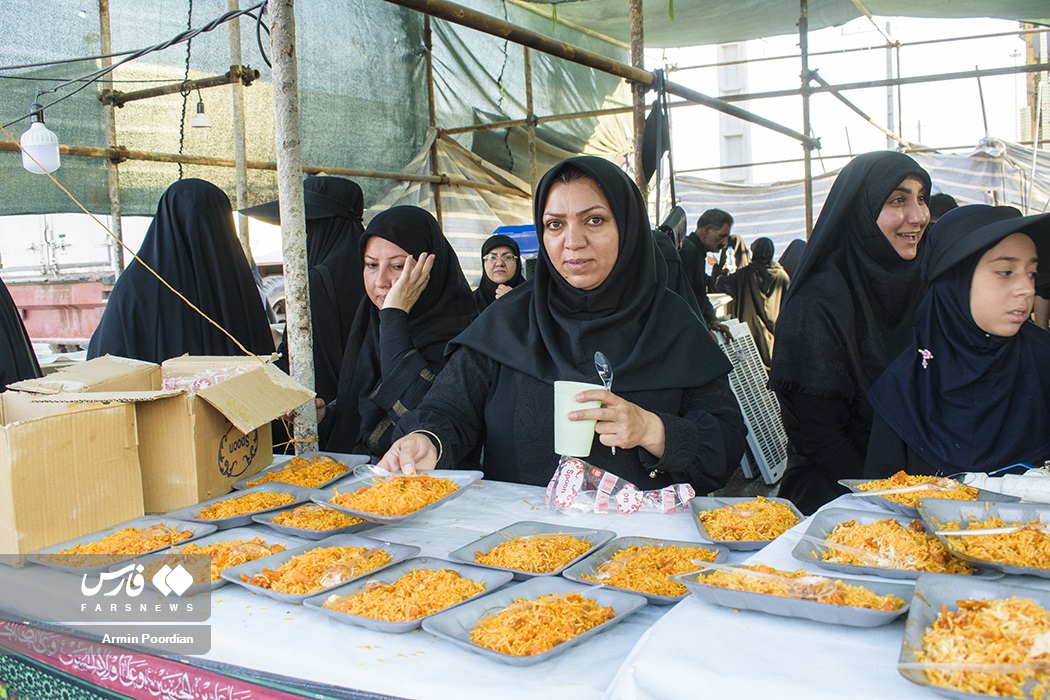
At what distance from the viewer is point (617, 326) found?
217cm

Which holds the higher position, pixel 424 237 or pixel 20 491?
pixel 424 237

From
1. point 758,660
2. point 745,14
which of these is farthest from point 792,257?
point 758,660

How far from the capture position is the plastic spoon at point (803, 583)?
1129 mm

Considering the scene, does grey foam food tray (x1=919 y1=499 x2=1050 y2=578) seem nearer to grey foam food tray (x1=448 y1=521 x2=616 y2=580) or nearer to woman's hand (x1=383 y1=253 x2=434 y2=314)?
grey foam food tray (x1=448 y1=521 x2=616 y2=580)

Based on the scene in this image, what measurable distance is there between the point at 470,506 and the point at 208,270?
2.06 m

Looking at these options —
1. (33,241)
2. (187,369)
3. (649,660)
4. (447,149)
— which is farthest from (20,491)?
(33,241)

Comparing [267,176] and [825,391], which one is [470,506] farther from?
A: [267,176]

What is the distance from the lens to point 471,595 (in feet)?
4.42

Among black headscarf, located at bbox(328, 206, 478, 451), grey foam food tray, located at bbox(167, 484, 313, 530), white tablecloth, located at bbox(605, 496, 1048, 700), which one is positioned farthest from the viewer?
black headscarf, located at bbox(328, 206, 478, 451)

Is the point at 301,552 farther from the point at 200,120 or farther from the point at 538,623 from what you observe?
the point at 200,120

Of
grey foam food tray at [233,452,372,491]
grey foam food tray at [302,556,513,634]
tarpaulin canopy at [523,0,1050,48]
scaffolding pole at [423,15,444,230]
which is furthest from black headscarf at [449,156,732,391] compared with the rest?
scaffolding pole at [423,15,444,230]

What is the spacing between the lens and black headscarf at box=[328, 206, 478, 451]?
291 centimetres

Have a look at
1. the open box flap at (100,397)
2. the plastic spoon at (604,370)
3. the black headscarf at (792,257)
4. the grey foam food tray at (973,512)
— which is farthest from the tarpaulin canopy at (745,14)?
the grey foam food tray at (973,512)

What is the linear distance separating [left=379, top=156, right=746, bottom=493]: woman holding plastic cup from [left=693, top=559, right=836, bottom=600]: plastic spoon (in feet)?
2.51
